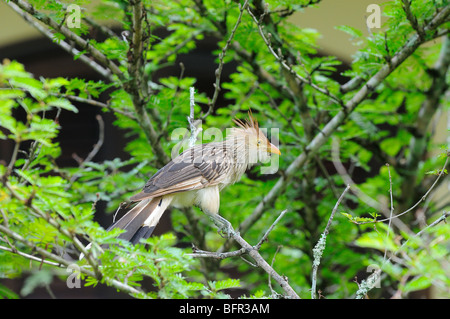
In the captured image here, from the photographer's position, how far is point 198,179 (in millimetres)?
3406

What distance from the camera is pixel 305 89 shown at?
4.40 meters

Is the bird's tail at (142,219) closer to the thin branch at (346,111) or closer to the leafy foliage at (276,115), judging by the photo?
the leafy foliage at (276,115)

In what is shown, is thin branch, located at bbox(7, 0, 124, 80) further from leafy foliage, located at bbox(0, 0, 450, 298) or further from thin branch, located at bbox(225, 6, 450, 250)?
thin branch, located at bbox(225, 6, 450, 250)

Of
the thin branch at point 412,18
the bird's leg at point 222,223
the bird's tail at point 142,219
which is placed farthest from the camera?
the bird's leg at point 222,223

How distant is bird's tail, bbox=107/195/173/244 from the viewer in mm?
2844

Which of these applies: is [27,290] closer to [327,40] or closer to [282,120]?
[282,120]

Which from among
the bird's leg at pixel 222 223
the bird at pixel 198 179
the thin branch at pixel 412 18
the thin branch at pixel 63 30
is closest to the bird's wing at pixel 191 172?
the bird at pixel 198 179

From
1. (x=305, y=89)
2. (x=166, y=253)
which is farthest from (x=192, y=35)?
(x=166, y=253)

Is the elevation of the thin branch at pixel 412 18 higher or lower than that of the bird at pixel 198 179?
higher

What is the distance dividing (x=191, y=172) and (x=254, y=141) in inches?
24.6

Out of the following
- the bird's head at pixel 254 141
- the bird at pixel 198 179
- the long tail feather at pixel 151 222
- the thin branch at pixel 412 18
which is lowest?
the long tail feather at pixel 151 222

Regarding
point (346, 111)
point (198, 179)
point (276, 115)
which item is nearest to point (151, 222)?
point (198, 179)

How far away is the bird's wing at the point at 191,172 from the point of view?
3.15 metres

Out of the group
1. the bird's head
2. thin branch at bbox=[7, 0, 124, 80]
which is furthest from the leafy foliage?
the bird's head
